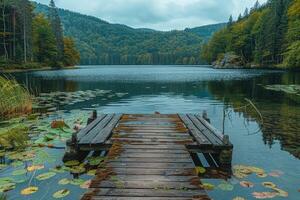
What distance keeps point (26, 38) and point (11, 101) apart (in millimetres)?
57776

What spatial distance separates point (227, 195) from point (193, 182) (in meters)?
1.23

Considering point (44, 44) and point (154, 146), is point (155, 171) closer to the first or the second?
point (154, 146)

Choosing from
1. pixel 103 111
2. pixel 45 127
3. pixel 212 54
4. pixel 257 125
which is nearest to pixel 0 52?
pixel 103 111

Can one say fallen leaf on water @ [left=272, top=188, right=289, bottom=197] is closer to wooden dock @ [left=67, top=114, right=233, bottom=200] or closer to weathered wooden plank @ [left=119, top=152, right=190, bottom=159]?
wooden dock @ [left=67, top=114, right=233, bottom=200]

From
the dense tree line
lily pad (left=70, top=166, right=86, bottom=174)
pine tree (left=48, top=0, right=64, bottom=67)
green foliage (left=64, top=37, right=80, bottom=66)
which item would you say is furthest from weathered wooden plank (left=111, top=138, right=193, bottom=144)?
green foliage (left=64, top=37, right=80, bottom=66)

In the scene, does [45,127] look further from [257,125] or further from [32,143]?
[257,125]

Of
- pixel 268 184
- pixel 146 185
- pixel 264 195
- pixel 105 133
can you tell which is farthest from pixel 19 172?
pixel 268 184

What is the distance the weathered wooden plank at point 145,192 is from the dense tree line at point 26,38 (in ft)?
178

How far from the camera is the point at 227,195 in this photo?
6.24 meters

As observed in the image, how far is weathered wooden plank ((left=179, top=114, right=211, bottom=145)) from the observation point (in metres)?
8.32

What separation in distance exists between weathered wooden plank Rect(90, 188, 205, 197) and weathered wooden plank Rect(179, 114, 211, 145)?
3173mm

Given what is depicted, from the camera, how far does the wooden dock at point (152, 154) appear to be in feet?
17.0

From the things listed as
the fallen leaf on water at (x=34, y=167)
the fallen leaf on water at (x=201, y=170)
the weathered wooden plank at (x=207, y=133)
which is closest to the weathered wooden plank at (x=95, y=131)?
the fallen leaf on water at (x=34, y=167)

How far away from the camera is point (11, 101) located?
14172 millimetres
